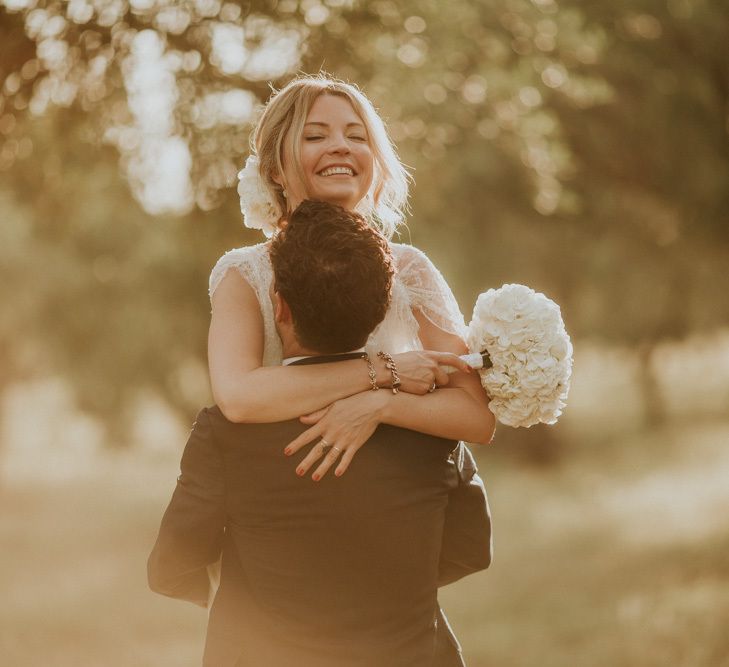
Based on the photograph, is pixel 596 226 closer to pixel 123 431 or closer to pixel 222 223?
pixel 222 223

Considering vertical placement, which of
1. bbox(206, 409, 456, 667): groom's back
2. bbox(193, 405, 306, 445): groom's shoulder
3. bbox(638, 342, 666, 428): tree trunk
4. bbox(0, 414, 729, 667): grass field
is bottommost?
bbox(206, 409, 456, 667): groom's back

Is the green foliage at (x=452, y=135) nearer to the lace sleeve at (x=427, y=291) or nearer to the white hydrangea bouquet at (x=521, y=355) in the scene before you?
the lace sleeve at (x=427, y=291)

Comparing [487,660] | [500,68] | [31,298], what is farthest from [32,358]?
[500,68]

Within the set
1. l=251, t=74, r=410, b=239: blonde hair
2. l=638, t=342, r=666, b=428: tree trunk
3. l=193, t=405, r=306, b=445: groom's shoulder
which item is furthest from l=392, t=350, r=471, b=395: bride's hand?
l=638, t=342, r=666, b=428: tree trunk

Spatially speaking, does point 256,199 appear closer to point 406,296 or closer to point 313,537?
point 406,296

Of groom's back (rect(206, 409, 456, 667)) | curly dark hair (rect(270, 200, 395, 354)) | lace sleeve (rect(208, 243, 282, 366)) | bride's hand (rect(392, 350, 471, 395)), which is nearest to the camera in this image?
curly dark hair (rect(270, 200, 395, 354))

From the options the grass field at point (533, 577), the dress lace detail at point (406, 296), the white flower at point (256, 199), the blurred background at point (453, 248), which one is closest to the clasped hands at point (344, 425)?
the dress lace detail at point (406, 296)

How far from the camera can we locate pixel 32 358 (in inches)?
858

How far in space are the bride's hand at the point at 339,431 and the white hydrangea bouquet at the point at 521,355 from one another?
0.36m

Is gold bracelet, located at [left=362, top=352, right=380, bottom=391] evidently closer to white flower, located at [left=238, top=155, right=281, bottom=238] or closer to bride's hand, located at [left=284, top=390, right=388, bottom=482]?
bride's hand, located at [left=284, top=390, right=388, bottom=482]

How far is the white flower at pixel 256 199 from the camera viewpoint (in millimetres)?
3443

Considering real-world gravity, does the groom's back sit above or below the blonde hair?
below

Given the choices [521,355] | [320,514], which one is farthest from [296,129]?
[320,514]

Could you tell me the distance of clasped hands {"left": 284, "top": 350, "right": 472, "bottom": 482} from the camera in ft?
8.14
